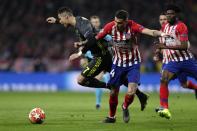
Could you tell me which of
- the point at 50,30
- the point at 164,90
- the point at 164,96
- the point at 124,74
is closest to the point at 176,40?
the point at 164,90

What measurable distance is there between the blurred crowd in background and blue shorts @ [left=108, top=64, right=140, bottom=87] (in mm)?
17823

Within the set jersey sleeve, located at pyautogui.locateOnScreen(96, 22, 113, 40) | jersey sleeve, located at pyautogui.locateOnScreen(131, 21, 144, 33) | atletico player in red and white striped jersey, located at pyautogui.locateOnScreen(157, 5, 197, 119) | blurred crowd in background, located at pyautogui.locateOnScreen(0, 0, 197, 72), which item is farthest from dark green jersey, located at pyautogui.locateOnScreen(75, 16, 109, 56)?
blurred crowd in background, located at pyautogui.locateOnScreen(0, 0, 197, 72)

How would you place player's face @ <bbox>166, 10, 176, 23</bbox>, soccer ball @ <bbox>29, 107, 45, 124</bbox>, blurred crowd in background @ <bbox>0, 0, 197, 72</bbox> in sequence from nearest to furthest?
soccer ball @ <bbox>29, 107, 45, 124</bbox>, player's face @ <bbox>166, 10, 176, 23</bbox>, blurred crowd in background @ <bbox>0, 0, 197, 72</bbox>

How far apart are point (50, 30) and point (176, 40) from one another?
20159 millimetres

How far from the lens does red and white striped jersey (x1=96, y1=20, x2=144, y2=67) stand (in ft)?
41.7

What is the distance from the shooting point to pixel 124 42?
12.8 m

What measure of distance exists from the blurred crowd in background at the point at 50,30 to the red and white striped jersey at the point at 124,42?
58.8ft

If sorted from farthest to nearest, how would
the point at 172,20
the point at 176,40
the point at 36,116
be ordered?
the point at 172,20 → the point at 176,40 → the point at 36,116

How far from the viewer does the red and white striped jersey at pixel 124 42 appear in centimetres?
1271

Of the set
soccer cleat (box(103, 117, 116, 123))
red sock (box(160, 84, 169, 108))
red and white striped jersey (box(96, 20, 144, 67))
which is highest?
red and white striped jersey (box(96, 20, 144, 67))

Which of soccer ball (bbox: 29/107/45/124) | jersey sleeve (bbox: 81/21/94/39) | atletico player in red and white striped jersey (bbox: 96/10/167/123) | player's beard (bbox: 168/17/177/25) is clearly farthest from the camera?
player's beard (bbox: 168/17/177/25)

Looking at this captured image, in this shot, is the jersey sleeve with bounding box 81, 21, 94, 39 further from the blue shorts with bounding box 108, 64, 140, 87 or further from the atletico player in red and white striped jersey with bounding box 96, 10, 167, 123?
the blue shorts with bounding box 108, 64, 140, 87

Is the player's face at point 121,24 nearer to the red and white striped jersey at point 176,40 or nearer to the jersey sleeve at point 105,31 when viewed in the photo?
the jersey sleeve at point 105,31

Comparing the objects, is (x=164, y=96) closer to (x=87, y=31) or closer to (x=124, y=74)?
(x=124, y=74)
